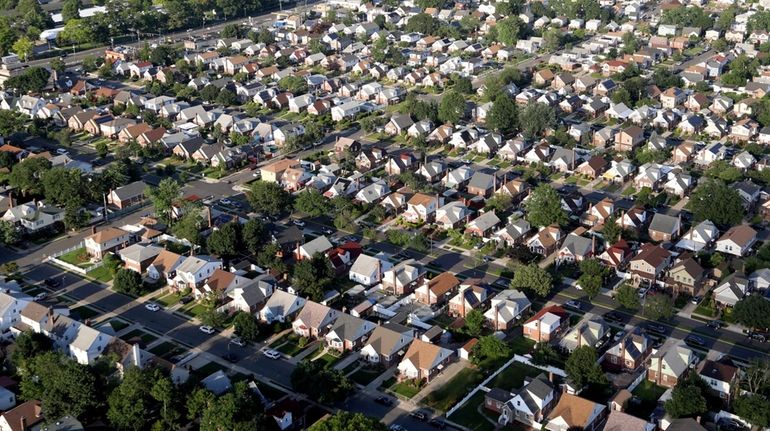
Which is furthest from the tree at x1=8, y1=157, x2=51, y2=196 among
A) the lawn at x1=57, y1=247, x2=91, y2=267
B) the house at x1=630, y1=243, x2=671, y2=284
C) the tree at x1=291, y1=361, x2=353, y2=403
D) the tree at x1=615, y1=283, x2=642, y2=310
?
the house at x1=630, y1=243, x2=671, y2=284

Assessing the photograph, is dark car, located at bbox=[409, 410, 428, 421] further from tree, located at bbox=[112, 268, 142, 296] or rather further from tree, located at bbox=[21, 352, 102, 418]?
tree, located at bbox=[112, 268, 142, 296]

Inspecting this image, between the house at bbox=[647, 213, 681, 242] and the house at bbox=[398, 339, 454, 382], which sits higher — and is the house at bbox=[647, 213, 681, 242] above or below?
below

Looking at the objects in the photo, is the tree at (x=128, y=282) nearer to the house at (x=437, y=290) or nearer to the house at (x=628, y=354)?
the house at (x=437, y=290)

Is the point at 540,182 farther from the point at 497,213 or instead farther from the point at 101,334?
the point at 101,334

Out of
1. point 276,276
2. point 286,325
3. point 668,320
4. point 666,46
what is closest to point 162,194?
point 276,276

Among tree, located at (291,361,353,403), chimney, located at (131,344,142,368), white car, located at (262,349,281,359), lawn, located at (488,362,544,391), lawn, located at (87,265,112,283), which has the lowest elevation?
lawn, located at (488,362,544,391)

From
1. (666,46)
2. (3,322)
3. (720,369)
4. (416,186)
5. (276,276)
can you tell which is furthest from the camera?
(666,46)
